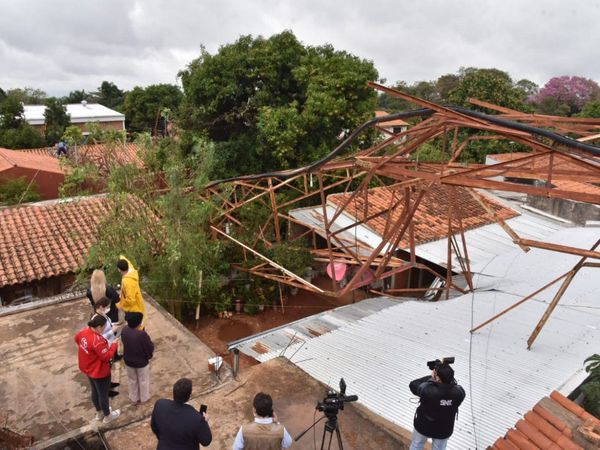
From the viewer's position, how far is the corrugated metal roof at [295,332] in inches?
286

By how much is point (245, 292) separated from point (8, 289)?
6.42 metres

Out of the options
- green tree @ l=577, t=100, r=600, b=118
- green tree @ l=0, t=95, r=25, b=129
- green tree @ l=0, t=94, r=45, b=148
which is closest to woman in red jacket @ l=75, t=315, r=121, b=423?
green tree @ l=0, t=94, r=45, b=148

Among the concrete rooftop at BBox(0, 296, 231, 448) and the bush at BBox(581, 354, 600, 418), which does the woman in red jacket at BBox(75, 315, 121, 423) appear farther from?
the bush at BBox(581, 354, 600, 418)

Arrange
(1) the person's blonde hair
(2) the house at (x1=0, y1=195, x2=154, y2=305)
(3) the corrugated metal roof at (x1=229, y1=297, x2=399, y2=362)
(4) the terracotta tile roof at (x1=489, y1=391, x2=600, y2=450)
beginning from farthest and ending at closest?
(2) the house at (x1=0, y1=195, x2=154, y2=305) < (3) the corrugated metal roof at (x1=229, y1=297, x2=399, y2=362) < (1) the person's blonde hair < (4) the terracotta tile roof at (x1=489, y1=391, x2=600, y2=450)

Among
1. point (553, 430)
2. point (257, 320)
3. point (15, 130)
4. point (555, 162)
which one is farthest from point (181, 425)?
point (15, 130)

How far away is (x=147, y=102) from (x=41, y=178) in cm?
2614

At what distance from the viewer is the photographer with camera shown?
399 cm

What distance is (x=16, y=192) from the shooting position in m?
17.3

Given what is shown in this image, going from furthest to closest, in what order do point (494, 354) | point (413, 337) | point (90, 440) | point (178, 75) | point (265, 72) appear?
point (178, 75) < point (265, 72) < point (413, 337) < point (494, 354) < point (90, 440)

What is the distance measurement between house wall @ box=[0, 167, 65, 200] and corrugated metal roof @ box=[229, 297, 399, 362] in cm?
1564

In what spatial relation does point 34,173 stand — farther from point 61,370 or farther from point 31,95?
point 31,95

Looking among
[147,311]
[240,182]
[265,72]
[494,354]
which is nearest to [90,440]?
[147,311]

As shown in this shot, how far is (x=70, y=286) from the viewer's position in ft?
39.5

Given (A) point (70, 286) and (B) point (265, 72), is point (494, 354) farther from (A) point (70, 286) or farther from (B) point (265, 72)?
(B) point (265, 72)
